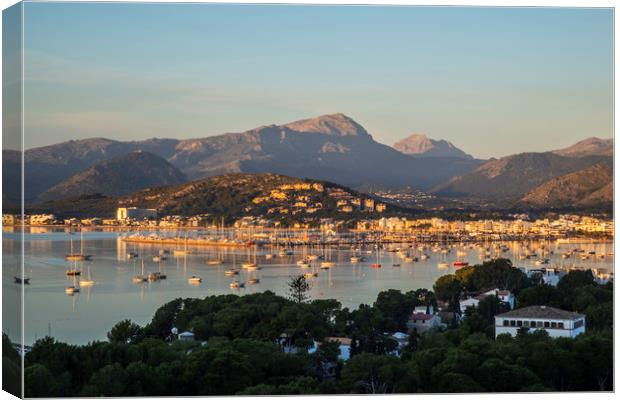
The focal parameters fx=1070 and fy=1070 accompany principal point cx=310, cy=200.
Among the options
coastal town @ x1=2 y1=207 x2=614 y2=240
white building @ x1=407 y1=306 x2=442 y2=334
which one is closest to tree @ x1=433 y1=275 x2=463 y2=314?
white building @ x1=407 y1=306 x2=442 y2=334

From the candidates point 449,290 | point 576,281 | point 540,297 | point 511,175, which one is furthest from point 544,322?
point 511,175

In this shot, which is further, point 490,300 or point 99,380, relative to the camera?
point 490,300

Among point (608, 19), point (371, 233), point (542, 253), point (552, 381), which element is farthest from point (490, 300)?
point (371, 233)

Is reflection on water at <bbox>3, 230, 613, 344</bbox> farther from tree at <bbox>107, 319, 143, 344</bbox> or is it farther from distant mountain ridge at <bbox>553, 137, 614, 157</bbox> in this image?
distant mountain ridge at <bbox>553, 137, 614, 157</bbox>

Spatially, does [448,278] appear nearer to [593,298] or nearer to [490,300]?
[490,300]

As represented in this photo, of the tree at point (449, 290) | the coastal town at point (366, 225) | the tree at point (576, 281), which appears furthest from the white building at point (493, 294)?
the coastal town at point (366, 225)

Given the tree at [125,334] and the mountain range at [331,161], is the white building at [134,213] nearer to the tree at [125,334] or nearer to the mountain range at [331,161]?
the mountain range at [331,161]
